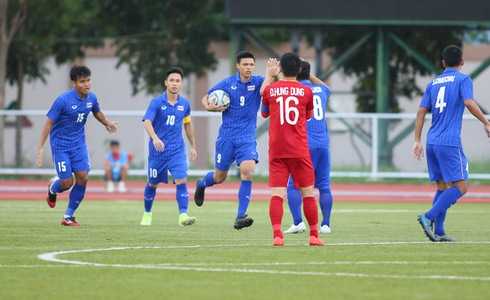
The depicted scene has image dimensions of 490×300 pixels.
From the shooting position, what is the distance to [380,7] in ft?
108

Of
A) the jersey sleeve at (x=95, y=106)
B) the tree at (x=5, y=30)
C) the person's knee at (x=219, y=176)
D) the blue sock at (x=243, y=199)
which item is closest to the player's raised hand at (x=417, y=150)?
the blue sock at (x=243, y=199)

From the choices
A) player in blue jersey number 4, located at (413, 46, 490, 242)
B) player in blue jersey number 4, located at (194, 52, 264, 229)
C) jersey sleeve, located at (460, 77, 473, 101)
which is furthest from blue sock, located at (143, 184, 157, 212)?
jersey sleeve, located at (460, 77, 473, 101)

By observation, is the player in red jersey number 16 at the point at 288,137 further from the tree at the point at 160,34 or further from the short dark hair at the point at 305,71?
the tree at the point at 160,34

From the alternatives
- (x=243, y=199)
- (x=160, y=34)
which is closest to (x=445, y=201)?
(x=243, y=199)

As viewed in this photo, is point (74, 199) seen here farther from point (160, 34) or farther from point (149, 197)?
point (160, 34)

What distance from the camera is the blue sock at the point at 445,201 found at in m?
14.9

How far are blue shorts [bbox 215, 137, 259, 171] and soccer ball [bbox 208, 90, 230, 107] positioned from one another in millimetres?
546

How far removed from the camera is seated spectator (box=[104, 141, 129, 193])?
1236 inches

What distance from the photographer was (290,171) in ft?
46.2

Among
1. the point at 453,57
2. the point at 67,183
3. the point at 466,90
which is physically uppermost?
the point at 453,57

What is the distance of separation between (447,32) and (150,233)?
76.8 feet

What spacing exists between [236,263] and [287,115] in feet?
7.26

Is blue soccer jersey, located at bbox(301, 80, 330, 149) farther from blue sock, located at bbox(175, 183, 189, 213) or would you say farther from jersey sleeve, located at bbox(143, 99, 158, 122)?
jersey sleeve, located at bbox(143, 99, 158, 122)


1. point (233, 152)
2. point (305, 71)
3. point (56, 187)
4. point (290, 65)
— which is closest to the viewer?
point (290, 65)
